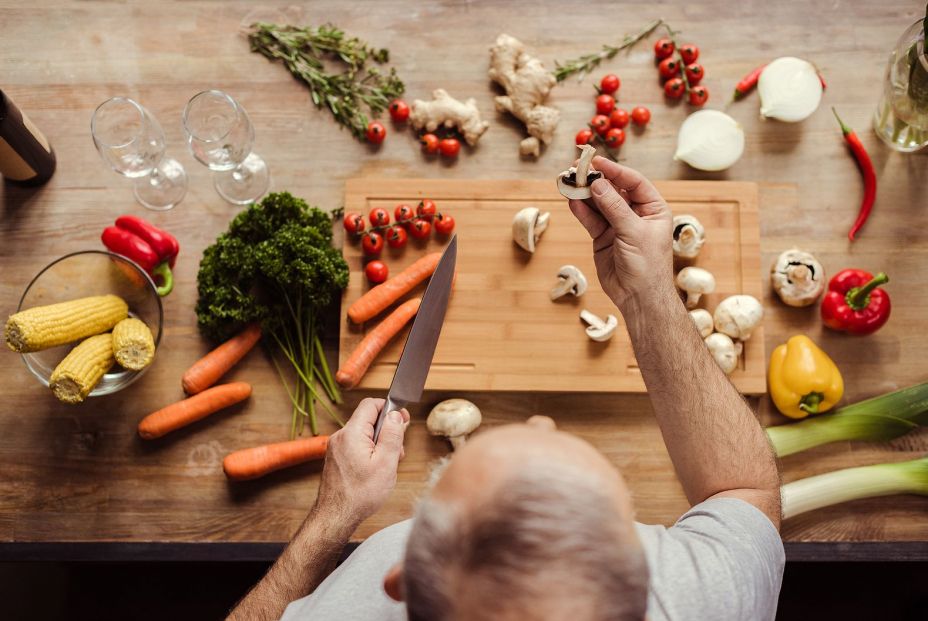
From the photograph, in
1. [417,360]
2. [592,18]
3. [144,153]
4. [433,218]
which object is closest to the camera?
[417,360]

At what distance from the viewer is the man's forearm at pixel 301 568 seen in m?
1.69

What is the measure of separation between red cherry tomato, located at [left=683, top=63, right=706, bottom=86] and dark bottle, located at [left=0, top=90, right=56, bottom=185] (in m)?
2.34

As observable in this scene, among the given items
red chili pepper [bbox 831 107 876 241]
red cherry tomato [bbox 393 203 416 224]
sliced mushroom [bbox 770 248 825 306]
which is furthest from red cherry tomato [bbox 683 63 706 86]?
red cherry tomato [bbox 393 203 416 224]

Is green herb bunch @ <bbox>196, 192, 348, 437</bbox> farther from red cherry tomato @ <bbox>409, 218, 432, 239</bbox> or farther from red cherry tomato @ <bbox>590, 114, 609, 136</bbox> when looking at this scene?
red cherry tomato @ <bbox>590, 114, 609, 136</bbox>

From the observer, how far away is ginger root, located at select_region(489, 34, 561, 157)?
2.51 meters

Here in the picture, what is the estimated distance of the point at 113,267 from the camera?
2350 mm

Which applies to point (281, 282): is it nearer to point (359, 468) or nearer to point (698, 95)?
point (359, 468)

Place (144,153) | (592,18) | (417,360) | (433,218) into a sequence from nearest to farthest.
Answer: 1. (417,360)
2. (144,153)
3. (433,218)
4. (592,18)

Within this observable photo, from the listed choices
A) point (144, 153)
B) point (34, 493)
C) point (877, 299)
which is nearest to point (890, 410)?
point (877, 299)

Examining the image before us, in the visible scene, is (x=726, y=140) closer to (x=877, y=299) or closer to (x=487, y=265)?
(x=877, y=299)

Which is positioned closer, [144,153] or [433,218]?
[144,153]

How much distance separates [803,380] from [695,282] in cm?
50

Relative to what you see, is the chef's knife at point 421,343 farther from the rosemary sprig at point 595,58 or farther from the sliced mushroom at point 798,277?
the sliced mushroom at point 798,277

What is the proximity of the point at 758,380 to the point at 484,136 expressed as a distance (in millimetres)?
1337
